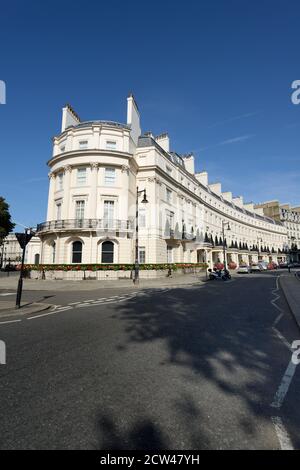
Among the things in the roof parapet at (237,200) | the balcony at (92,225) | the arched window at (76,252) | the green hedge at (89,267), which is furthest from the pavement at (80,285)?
the roof parapet at (237,200)

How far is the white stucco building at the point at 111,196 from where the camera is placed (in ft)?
86.0

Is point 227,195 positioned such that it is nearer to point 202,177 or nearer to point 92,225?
point 202,177

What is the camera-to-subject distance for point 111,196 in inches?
1073

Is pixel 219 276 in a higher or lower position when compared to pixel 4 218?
lower

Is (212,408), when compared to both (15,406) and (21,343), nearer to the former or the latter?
(15,406)

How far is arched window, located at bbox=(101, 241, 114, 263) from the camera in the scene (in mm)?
26203

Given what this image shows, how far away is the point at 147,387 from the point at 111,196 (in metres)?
25.3

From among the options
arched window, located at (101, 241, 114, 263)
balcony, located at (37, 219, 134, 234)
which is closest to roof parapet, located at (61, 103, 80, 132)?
balcony, located at (37, 219, 134, 234)

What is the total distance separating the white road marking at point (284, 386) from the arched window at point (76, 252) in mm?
24290

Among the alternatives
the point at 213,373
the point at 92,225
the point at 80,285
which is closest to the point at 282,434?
the point at 213,373

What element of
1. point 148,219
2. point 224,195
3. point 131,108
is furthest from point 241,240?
point 131,108

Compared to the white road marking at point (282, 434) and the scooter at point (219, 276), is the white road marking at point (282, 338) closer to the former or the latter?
the white road marking at point (282, 434)

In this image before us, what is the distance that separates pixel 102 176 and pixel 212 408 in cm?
2690

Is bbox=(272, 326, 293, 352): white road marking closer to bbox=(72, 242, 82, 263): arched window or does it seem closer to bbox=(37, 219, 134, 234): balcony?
bbox=(37, 219, 134, 234): balcony
